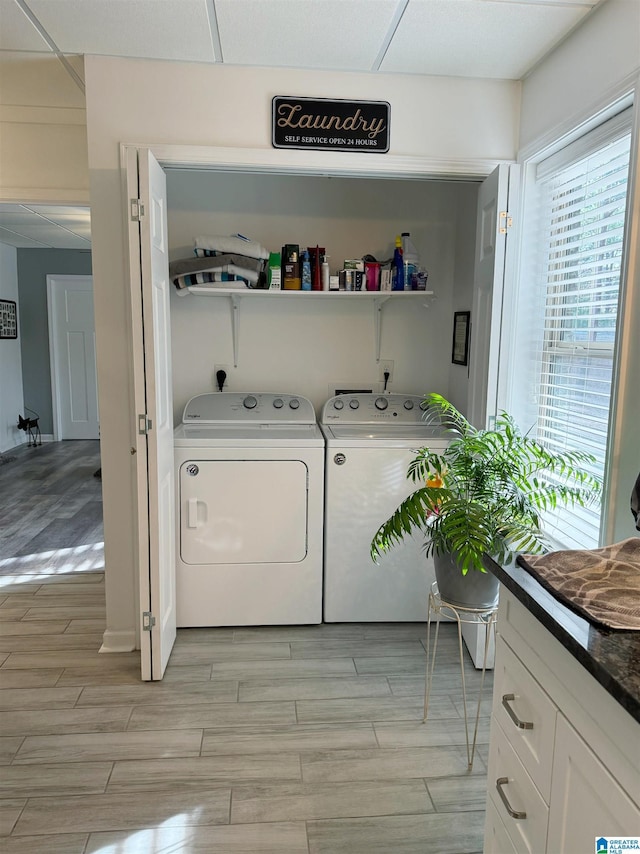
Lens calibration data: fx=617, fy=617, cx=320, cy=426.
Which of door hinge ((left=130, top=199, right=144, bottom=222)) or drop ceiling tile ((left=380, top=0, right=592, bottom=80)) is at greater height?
drop ceiling tile ((left=380, top=0, right=592, bottom=80))

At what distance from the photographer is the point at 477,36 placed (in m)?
2.14

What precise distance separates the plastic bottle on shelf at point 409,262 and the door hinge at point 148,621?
1907mm

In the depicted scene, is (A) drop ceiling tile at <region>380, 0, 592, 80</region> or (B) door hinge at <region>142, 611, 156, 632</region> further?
(B) door hinge at <region>142, 611, 156, 632</region>

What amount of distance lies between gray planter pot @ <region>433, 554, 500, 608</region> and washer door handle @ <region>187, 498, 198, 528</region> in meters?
Result: 1.24

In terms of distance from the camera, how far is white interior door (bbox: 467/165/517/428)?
239 centimetres

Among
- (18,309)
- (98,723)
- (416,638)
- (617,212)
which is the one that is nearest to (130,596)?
(98,723)

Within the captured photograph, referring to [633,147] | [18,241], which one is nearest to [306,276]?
[633,147]

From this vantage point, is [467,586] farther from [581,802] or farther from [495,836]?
[581,802]

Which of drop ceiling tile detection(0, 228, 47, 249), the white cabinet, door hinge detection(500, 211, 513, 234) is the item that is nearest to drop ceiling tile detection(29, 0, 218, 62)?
door hinge detection(500, 211, 513, 234)

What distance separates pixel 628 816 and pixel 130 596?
7.31 ft

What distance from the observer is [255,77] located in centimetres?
243

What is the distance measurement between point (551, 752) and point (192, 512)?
1954 millimetres

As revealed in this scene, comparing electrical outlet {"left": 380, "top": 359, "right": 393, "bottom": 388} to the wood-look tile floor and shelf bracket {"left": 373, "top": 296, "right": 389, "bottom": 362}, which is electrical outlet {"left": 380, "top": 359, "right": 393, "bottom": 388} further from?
the wood-look tile floor

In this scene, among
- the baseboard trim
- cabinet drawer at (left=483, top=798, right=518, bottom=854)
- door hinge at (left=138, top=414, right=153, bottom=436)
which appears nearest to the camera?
cabinet drawer at (left=483, top=798, right=518, bottom=854)
